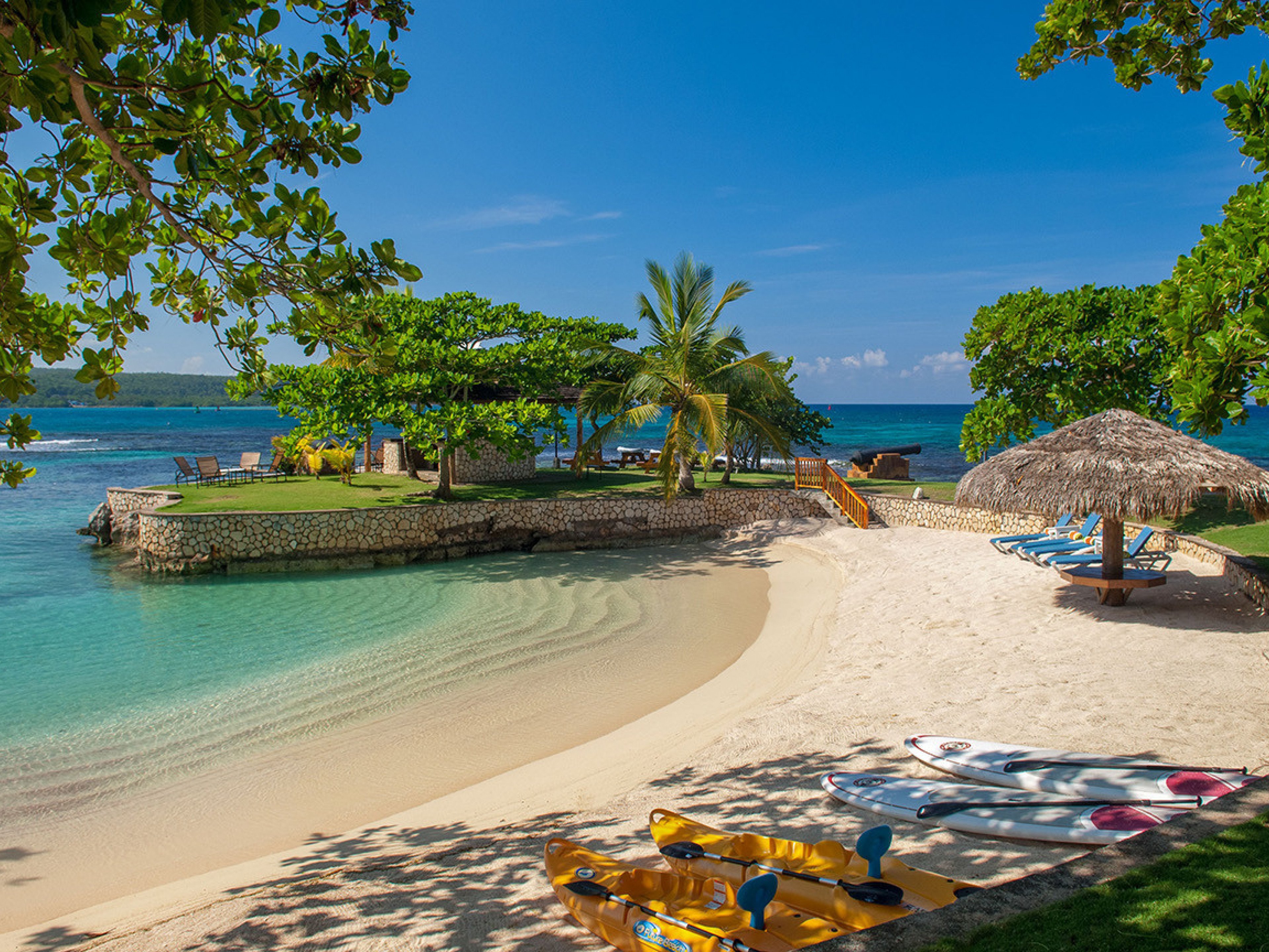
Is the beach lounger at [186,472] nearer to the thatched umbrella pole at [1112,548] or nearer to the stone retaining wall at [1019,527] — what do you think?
the stone retaining wall at [1019,527]

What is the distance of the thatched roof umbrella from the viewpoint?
9688 mm

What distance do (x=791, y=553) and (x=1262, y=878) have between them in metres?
15.4

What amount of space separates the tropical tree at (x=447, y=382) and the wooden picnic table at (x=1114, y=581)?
11919 millimetres

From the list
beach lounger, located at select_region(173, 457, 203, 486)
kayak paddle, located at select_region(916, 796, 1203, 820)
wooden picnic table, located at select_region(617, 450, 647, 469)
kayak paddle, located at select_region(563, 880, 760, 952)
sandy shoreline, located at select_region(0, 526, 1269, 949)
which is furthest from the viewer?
wooden picnic table, located at select_region(617, 450, 647, 469)

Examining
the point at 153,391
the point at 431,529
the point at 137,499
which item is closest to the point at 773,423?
the point at 431,529

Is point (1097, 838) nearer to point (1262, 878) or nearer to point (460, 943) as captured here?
point (1262, 878)

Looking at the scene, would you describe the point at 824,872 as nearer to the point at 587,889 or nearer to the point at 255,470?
the point at 587,889

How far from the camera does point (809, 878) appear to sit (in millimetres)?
3701

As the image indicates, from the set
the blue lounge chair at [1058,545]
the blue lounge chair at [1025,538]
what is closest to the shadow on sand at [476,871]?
the blue lounge chair at [1058,545]

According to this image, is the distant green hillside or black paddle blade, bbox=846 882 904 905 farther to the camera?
the distant green hillside

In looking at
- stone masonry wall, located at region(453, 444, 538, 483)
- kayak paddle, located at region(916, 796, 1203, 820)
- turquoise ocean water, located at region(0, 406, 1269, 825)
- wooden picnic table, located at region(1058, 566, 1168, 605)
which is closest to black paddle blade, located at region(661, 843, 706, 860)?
kayak paddle, located at region(916, 796, 1203, 820)

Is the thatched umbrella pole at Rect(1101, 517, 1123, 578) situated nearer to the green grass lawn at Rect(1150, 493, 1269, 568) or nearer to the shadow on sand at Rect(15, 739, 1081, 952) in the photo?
the green grass lawn at Rect(1150, 493, 1269, 568)

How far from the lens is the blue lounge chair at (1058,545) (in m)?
12.2

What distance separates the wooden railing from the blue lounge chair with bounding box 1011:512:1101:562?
5076mm
